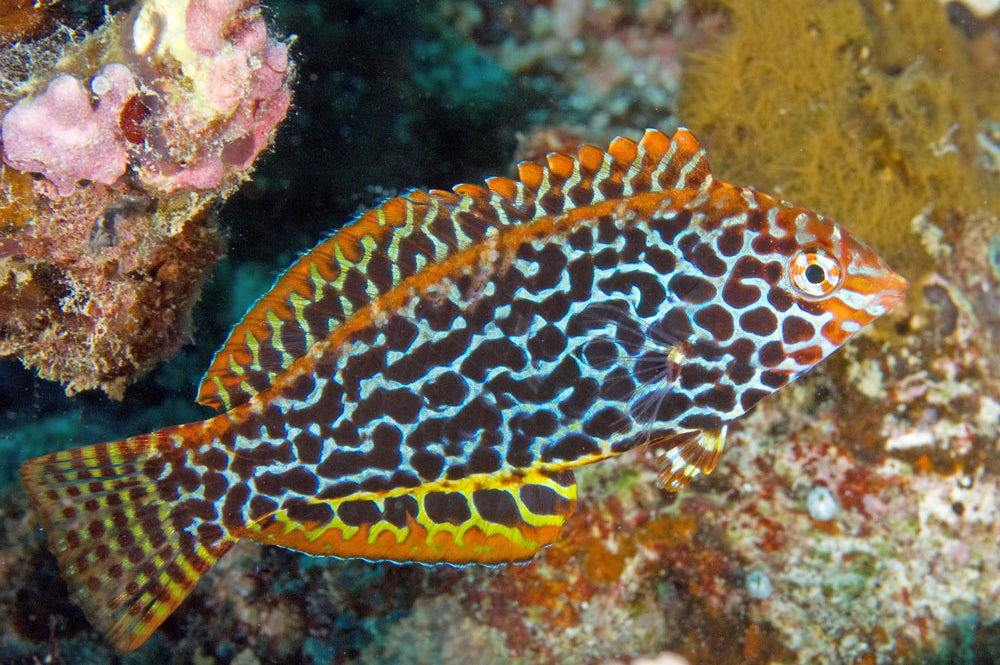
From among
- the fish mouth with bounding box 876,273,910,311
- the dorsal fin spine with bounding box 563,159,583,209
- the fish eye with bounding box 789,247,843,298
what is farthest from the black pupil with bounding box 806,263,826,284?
the dorsal fin spine with bounding box 563,159,583,209

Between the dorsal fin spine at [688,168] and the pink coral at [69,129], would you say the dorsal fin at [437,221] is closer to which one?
the dorsal fin spine at [688,168]

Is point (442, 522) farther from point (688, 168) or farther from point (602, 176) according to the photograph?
point (688, 168)

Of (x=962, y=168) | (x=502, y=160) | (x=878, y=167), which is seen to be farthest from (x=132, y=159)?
(x=962, y=168)

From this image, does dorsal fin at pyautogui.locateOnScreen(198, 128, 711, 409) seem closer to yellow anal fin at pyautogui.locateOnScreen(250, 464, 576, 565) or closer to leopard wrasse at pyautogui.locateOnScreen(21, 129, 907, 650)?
leopard wrasse at pyautogui.locateOnScreen(21, 129, 907, 650)

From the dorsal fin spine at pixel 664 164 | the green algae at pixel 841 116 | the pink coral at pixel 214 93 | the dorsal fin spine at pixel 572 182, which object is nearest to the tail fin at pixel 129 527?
the pink coral at pixel 214 93


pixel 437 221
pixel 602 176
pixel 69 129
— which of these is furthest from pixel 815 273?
pixel 69 129

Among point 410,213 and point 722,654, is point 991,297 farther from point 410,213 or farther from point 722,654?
point 410,213
